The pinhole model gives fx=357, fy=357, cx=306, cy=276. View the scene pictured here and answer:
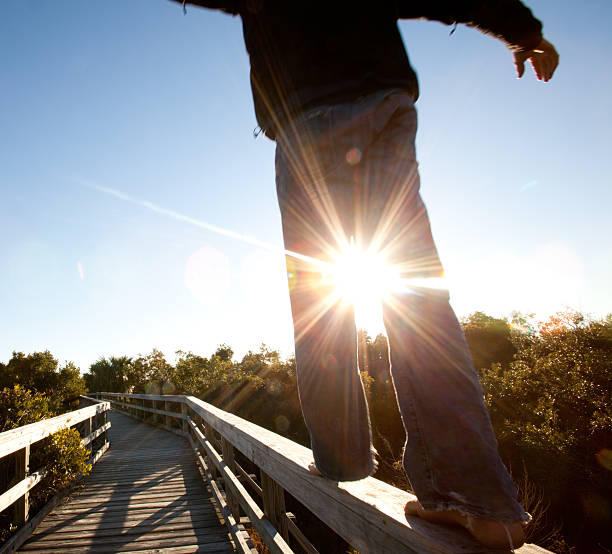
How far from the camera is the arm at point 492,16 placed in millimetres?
1042

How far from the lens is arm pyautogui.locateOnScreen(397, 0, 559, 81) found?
1.04 m

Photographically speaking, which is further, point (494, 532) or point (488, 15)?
point (488, 15)

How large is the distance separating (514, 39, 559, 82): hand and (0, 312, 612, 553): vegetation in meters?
6.14

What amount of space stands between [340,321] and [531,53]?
1.08 m

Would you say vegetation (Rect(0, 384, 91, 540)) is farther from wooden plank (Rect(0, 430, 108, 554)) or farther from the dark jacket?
the dark jacket

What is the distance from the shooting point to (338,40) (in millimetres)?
992

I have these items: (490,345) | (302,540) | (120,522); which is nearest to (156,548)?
(120,522)

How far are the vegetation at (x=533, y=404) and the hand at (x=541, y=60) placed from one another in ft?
20.1

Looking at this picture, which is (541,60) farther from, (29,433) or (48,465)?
(48,465)

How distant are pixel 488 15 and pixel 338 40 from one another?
474mm

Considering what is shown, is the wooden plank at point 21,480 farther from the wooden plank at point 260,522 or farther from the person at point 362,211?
the person at point 362,211

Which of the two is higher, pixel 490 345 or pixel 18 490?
pixel 18 490

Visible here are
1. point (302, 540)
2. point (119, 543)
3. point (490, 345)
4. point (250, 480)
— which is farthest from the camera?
point (490, 345)

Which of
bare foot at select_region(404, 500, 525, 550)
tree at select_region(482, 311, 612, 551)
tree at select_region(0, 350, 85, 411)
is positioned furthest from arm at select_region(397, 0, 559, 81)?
tree at select_region(0, 350, 85, 411)
